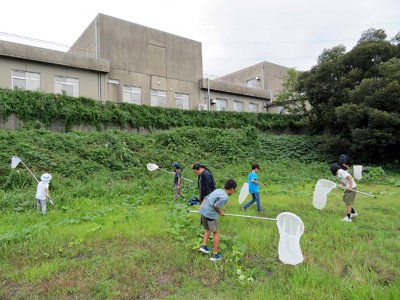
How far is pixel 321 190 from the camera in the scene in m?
7.76

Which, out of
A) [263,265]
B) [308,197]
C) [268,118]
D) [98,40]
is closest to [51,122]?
[98,40]

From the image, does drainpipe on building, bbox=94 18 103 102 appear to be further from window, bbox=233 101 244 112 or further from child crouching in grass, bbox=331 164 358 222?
child crouching in grass, bbox=331 164 358 222

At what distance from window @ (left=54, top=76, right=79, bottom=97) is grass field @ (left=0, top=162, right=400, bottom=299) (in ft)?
39.3

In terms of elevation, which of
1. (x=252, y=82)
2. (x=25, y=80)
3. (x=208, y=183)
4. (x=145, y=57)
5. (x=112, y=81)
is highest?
(x=252, y=82)

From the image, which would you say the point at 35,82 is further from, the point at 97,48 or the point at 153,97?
the point at 153,97

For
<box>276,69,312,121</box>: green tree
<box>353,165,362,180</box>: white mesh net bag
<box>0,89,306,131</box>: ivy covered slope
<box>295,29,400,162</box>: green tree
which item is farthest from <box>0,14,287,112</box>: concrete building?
<box>353,165,362,180</box>: white mesh net bag

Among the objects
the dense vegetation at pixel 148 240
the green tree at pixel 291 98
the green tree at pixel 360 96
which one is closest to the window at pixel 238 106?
the green tree at pixel 291 98

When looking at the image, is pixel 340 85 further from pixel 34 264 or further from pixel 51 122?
pixel 34 264

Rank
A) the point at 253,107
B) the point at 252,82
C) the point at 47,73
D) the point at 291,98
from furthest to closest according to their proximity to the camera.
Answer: the point at 252,82, the point at 253,107, the point at 291,98, the point at 47,73

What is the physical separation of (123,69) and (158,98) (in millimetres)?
3464

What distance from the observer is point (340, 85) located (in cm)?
2091

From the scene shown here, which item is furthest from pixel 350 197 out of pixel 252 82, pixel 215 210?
pixel 252 82

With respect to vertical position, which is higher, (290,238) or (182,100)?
(182,100)

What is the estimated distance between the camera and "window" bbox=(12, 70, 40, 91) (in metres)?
17.5
